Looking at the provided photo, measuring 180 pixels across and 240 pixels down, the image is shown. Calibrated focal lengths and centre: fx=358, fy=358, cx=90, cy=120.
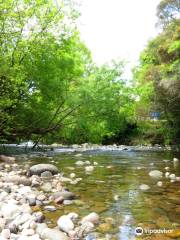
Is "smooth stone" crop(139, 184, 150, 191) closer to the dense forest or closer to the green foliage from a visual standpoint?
the dense forest

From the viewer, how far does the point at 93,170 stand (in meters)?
11.4

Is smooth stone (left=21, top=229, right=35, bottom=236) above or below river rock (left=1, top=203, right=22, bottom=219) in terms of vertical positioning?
below

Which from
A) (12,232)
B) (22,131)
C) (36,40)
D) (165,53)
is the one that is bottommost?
(12,232)

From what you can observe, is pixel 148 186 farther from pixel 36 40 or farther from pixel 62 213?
pixel 36 40

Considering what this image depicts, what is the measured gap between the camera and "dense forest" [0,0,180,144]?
1475cm

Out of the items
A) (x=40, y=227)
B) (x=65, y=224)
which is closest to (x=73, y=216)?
(x=65, y=224)

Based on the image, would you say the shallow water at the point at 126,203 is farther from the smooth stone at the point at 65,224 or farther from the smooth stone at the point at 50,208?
the smooth stone at the point at 65,224

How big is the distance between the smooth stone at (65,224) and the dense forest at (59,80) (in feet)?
22.9

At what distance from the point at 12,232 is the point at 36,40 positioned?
11.8 m

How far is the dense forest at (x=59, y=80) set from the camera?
1475 centimetres

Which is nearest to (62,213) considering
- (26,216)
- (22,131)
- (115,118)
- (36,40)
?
(26,216)

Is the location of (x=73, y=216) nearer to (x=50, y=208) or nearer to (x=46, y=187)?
(x=50, y=208)

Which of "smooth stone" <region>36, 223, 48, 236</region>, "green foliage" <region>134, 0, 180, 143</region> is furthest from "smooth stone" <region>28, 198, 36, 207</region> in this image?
"green foliage" <region>134, 0, 180, 143</region>

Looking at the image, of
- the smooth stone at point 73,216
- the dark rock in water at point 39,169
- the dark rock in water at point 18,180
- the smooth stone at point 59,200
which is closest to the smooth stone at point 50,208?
the smooth stone at point 59,200
